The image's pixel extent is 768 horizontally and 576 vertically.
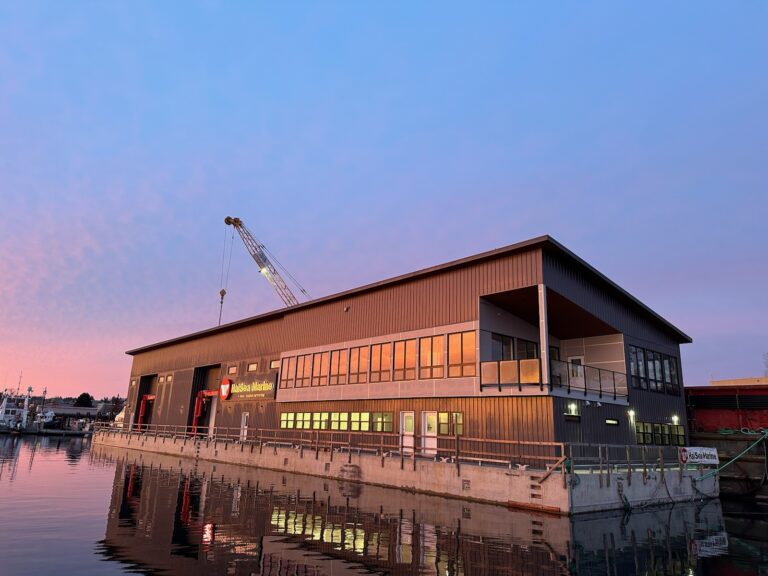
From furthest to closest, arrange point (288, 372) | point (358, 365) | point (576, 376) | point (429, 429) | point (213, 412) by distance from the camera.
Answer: point (213, 412) < point (288, 372) < point (358, 365) < point (429, 429) < point (576, 376)

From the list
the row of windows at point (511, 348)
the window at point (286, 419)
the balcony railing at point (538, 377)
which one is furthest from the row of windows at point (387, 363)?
the window at point (286, 419)

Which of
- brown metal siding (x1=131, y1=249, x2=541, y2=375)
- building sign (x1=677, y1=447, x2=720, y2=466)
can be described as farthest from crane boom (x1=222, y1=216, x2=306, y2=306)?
building sign (x1=677, y1=447, x2=720, y2=466)

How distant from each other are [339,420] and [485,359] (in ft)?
39.2

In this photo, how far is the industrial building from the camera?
24.3 meters

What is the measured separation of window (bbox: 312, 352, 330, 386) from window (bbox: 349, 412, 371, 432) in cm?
385

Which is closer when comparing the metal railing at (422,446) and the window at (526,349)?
the metal railing at (422,446)

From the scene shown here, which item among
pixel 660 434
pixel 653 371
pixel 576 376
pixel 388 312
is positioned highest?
pixel 388 312

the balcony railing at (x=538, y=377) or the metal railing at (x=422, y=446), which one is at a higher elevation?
the balcony railing at (x=538, y=377)

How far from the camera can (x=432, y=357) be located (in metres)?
27.9

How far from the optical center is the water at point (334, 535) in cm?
1060

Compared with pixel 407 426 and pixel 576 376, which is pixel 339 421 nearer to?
pixel 407 426

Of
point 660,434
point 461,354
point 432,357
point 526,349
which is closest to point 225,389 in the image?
point 432,357

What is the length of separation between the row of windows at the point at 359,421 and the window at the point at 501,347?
3.62 metres

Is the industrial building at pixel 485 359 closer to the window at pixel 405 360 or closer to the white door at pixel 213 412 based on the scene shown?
the window at pixel 405 360
